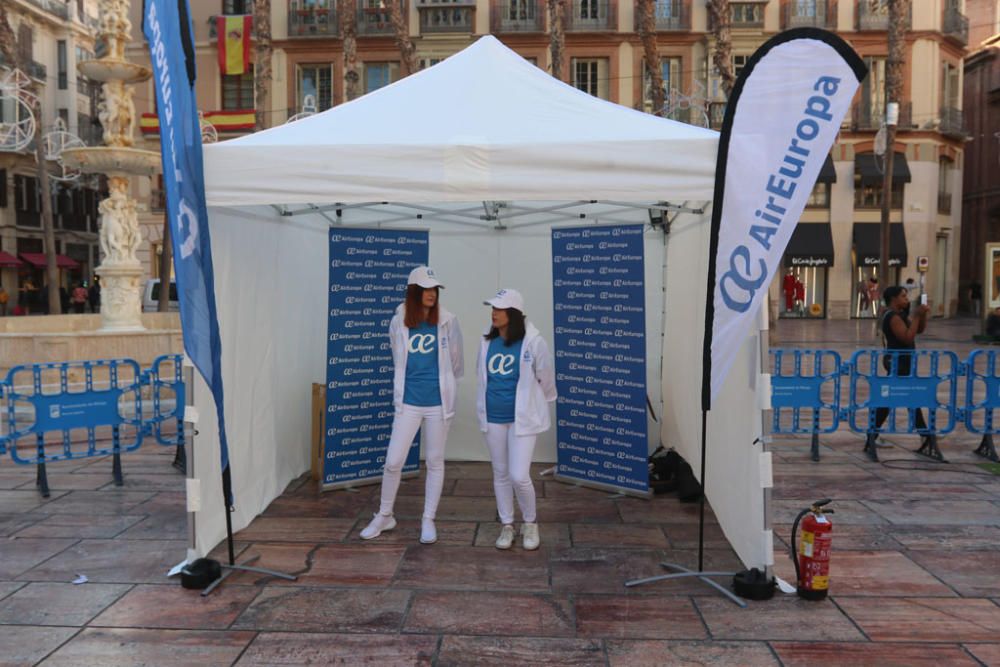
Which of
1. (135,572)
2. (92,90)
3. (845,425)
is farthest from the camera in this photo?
(92,90)

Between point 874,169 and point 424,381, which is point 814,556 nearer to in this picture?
point 424,381

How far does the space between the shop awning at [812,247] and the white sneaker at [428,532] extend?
31.6m

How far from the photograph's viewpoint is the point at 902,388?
8.66 meters

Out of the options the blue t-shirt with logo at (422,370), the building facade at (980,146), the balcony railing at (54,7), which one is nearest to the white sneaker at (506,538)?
the blue t-shirt with logo at (422,370)

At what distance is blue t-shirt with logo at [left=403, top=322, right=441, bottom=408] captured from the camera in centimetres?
588

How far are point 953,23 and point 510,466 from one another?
39050mm

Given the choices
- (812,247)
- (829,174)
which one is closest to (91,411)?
(812,247)

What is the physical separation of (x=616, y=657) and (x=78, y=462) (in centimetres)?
667

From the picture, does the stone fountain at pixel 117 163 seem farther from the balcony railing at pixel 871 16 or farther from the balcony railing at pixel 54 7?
the balcony railing at pixel 54 7

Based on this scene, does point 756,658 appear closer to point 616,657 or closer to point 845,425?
point 616,657

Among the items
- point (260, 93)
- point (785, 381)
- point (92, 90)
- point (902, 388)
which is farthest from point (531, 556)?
point (92, 90)

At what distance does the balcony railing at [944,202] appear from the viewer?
37.0m

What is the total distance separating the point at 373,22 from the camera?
3591 centimetres

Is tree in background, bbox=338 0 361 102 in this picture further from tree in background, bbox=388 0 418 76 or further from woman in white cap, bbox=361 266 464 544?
woman in white cap, bbox=361 266 464 544
